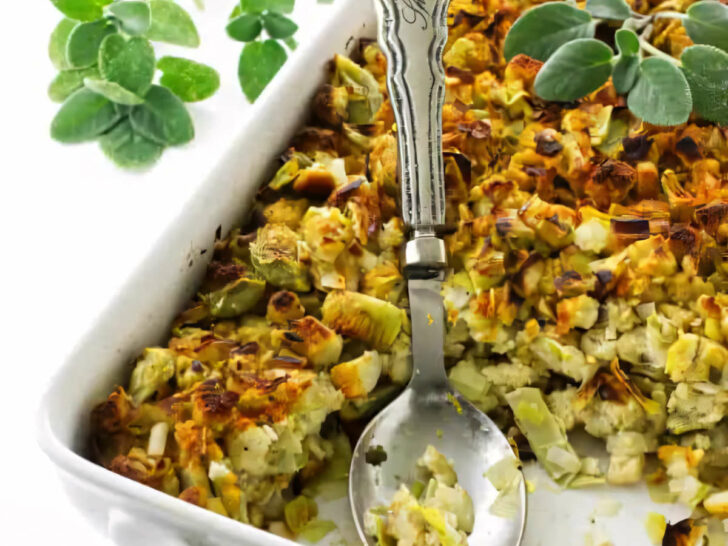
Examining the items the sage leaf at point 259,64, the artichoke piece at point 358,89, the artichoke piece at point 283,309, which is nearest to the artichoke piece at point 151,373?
the artichoke piece at point 283,309

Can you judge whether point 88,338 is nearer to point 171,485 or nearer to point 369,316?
point 171,485

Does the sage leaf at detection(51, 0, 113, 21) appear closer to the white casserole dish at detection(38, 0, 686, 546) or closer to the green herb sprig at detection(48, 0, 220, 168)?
the green herb sprig at detection(48, 0, 220, 168)

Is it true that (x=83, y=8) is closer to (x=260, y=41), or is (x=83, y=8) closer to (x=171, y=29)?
(x=171, y=29)

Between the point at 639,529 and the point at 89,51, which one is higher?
the point at 89,51

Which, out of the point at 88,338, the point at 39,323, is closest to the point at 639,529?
the point at 88,338

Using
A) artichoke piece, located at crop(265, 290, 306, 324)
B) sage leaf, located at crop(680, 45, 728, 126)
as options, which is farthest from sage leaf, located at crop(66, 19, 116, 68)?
sage leaf, located at crop(680, 45, 728, 126)

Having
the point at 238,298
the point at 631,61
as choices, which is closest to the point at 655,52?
the point at 631,61

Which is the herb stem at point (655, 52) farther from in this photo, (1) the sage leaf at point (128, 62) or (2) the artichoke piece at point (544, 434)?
(1) the sage leaf at point (128, 62)
